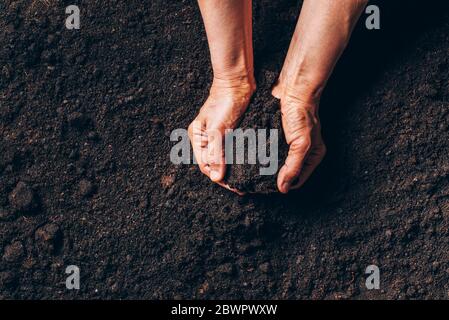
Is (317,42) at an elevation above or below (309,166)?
above

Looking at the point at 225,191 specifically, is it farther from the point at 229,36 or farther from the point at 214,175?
the point at 229,36

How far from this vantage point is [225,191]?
136 centimetres

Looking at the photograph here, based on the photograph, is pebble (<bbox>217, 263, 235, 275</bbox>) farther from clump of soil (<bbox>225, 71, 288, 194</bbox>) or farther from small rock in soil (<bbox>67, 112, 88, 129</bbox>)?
small rock in soil (<bbox>67, 112, 88, 129</bbox>)

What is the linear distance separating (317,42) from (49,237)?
805mm

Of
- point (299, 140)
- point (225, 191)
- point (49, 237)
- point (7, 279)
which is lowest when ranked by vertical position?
point (7, 279)

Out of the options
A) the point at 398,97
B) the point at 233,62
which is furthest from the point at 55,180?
the point at 398,97

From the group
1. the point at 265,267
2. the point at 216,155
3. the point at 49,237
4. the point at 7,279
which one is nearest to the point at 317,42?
the point at 216,155

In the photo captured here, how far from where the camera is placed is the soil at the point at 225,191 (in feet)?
4.50

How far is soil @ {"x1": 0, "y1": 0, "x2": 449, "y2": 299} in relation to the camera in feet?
4.50

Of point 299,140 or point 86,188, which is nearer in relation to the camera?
point 299,140

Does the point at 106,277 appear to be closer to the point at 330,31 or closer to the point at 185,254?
the point at 185,254

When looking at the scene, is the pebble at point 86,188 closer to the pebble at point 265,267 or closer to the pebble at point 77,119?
the pebble at point 77,119

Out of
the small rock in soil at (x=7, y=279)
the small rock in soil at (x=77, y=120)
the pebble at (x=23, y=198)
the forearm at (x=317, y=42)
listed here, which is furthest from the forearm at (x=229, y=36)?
the small rock in soil at (x=7, y=279)
